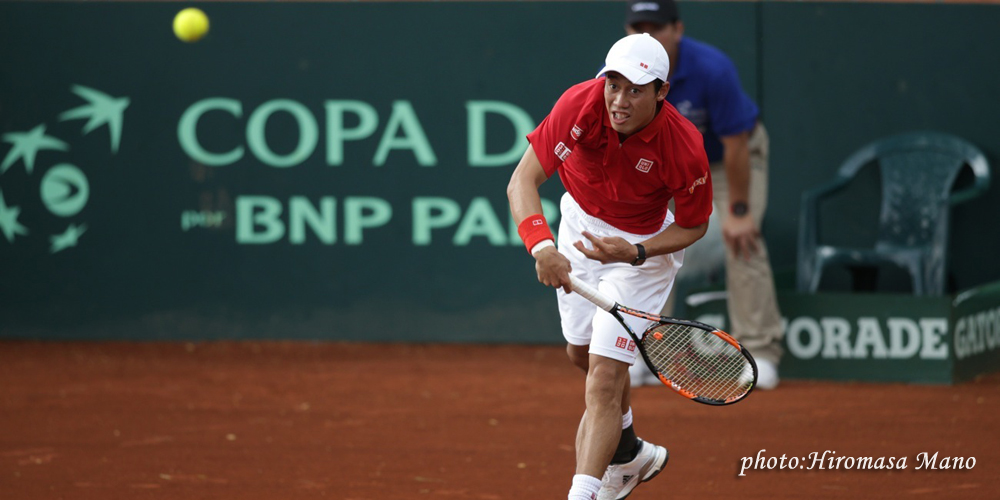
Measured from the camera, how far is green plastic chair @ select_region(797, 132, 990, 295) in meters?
7.06

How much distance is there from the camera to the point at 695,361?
4.07m

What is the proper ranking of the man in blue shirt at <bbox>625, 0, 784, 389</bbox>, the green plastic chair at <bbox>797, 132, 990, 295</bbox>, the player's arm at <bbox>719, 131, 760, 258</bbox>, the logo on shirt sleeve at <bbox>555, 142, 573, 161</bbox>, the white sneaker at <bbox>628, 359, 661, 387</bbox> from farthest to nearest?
1. the green plastic chair at <bbox>797, 132, 990, 295</bbox>
2. the white sneaker at <bbox>628, 359, 661, 387</bbox>
3. the player's arm at <bbox>719, 131, 760, 258</bbox>
4. the man in blue shirt at <bbox>625, 0, 784, 389</bbox>
5. the logo on shirt sleeve at <bbox>555, 142, 573, 161</bbox>

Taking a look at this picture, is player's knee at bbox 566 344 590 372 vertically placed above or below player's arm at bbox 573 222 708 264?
below

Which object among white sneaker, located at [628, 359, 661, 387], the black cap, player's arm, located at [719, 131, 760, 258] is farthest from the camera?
white sneaker, located at [628, 359, 661, 387]

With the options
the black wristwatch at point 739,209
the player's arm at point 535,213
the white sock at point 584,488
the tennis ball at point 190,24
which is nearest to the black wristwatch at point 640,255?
the player's arm at point 535,213

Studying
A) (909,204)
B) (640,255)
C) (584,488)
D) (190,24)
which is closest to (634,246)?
(640,255)

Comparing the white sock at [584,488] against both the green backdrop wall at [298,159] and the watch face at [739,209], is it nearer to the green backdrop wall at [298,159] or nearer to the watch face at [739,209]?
the watch face at [739,209]

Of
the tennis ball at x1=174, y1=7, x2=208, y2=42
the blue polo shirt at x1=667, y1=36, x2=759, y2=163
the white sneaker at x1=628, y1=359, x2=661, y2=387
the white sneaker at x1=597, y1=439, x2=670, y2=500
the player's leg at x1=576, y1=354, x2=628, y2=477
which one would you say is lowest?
the white sneaker at x1=628, y1=359, x2=661, y2=387

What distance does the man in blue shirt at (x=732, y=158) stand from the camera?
20.0 ft

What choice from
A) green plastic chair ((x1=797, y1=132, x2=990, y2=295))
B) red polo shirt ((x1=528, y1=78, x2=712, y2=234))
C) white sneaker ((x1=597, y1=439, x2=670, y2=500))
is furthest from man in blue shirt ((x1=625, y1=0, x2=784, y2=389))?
white sneaker ((x1=597, y1=439, x2=670, y2=500))

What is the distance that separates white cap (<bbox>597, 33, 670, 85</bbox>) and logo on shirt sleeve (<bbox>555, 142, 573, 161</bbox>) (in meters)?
0.28

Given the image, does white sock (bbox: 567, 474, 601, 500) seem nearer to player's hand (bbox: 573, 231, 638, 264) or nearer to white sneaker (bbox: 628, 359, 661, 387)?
player's hand (bbox: 573, 231, 638, 264)

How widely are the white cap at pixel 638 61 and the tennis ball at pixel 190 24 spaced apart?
4.41 m

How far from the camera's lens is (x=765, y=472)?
4.89m
